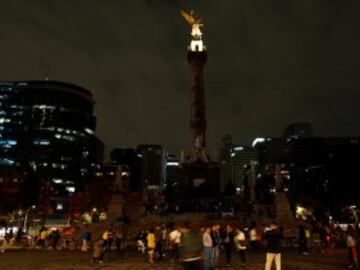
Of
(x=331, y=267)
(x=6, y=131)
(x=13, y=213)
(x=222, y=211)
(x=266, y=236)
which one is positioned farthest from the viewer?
(x=6, y=131)

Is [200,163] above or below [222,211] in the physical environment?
above

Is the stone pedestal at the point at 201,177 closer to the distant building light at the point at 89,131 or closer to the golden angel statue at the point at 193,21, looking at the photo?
the golden angel statue at the point at 193,21

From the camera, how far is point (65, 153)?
122m

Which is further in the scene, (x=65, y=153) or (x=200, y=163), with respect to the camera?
(x=65, y=153)

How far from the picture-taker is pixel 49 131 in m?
121

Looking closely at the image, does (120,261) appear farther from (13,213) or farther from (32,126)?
(32,126)

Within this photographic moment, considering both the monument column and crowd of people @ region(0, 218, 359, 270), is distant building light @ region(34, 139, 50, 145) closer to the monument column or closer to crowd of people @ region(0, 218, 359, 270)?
the monument column

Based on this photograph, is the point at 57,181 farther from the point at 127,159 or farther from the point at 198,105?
the point at 198,105

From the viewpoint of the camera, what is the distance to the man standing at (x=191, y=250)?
9.25 meters

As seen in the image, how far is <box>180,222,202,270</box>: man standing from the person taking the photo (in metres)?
9.25

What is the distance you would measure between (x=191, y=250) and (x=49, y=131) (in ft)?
387

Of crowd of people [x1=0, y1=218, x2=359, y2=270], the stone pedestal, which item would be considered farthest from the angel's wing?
crowd of people [x1=0, y1=218, x2=359, y2=270]

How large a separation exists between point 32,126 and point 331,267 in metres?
114

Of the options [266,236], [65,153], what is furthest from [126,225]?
[65,153]
